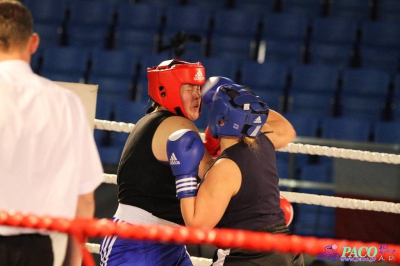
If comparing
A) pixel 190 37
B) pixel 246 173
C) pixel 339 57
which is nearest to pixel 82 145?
pixel 246 173

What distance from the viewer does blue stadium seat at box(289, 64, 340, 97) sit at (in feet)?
22.0

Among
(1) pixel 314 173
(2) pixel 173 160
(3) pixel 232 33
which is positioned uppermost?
(3) pixel 232 33

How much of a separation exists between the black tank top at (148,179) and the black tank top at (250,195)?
0.30 m

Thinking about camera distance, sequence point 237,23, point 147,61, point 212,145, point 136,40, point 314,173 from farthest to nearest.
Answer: point 136,40, point 237,23, point 147,61, point 314,173, point 212,145

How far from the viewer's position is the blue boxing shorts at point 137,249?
261 cm

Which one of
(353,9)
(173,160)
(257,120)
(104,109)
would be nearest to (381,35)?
(353,9)

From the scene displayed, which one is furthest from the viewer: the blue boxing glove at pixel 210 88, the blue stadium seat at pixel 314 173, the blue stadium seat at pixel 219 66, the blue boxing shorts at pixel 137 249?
the blue stadium seat at pixel 219 66

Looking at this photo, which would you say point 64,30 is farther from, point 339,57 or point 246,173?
point 246,173

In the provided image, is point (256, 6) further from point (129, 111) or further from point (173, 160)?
point (173, 160)

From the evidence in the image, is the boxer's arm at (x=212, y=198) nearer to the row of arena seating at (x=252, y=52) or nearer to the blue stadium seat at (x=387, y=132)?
the row of arena seating at (x=252, y=52)

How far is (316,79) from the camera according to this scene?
22.0 ft

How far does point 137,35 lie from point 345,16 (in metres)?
2.50

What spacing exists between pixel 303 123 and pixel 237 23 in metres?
1.82

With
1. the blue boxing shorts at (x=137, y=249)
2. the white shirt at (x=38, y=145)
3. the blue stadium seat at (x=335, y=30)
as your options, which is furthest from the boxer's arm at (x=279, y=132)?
the blue stadium seat at (x=335, y=30)
